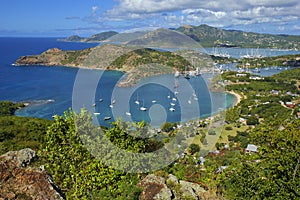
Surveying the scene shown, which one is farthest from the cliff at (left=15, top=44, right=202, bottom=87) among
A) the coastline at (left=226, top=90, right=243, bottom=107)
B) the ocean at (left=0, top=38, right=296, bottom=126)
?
the coastline at (left=226, top=90, right=243, bottom=107)

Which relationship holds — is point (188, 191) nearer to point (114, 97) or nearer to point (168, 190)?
point (168, 190)

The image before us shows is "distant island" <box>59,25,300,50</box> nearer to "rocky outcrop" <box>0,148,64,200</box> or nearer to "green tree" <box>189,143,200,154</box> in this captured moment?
"green tree" <box>189,143,200,154</box>

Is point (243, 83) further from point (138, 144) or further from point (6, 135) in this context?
point (138, 144)

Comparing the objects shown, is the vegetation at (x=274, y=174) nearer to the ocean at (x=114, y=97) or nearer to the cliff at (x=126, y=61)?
the ocean at (x=114, y=97)

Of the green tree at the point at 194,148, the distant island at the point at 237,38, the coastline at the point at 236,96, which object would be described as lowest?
the coastline at the point at 236,96

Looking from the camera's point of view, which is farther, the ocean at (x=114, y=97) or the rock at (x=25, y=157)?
the ocean at (x=114, y=97)

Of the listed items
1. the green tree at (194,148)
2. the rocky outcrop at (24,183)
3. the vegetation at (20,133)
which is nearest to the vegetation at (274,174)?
the rocky outcrop at (24,183)

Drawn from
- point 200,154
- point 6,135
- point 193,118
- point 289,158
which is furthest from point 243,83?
point 289,158
